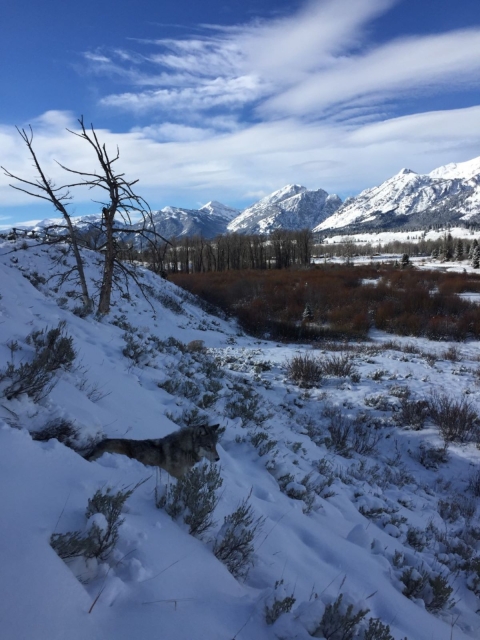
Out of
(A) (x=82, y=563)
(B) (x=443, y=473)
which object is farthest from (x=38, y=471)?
(B) (x=443, y=473)

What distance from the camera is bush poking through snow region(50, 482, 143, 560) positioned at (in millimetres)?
1671

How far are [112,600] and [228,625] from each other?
0.59 m

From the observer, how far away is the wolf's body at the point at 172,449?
10.1 ft

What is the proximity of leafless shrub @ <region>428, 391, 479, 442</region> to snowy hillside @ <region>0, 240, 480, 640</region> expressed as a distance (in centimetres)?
26

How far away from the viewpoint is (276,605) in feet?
6.10

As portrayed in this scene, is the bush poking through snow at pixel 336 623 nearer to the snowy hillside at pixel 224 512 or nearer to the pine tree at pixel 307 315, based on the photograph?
the snowy hillside at pixel 224 512

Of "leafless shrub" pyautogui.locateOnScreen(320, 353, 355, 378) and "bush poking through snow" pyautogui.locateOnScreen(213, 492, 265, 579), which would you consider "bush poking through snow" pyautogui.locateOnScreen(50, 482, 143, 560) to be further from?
"leafless shrub" pyautogui.locateOnScreen(320, 353, 355, 378)

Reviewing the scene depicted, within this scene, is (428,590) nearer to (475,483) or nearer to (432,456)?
(475,483)

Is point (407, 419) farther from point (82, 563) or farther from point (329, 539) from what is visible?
point (82, 563)

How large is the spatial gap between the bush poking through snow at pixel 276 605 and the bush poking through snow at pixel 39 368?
7.99ft

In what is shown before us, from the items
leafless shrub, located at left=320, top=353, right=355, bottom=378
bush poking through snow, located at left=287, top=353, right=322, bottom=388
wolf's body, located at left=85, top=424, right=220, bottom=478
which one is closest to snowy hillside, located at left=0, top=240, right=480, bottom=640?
wolf's body, located at left=85, top=424, right=220, bottom=478

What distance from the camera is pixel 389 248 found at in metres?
146

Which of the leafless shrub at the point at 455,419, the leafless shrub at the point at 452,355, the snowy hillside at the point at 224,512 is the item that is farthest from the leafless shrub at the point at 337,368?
the leafless shrub at the point at 452,355

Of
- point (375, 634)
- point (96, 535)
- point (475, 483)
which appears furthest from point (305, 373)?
point (96, 535)
